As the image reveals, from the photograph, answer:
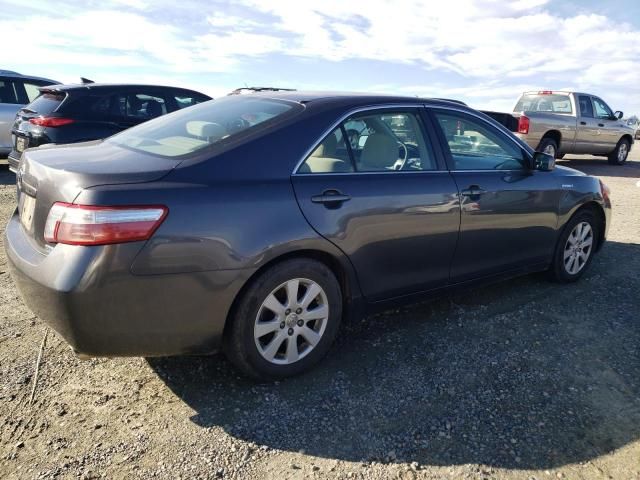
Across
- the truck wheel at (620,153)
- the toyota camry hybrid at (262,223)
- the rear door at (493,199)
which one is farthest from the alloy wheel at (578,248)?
the truck wheel at (620,153)

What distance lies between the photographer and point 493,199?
3598mm

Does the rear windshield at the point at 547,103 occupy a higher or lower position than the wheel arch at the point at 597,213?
higher

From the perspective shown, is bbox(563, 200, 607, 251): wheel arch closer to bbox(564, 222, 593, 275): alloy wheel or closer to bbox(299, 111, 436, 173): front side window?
bbox(564, 222, 593, 275): alloy wheel

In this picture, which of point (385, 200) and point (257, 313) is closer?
point (257, 313)

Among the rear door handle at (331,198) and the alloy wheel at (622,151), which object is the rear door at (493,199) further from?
the alloy wheel at (622,151)

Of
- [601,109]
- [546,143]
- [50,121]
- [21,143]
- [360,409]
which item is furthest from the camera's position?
[601,109]

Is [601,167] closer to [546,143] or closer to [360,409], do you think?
[546,143]

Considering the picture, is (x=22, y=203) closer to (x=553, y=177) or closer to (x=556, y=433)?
(x=556, y=433)

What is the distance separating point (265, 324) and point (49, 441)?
112 centimetres

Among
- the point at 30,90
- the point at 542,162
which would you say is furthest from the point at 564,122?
the point at 30,90

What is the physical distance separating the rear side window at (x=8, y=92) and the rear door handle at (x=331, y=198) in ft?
28.1

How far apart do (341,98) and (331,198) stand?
735 millimetres

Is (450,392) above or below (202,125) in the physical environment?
below

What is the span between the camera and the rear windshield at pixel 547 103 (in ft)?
41.0
